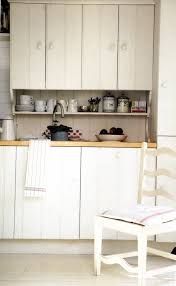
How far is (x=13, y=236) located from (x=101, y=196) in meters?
0.76

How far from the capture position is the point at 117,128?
4.00 metres

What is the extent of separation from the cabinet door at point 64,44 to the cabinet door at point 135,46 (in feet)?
1.27

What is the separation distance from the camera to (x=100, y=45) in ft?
13.1

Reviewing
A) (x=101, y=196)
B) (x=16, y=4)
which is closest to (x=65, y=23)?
(x=16, y=4)

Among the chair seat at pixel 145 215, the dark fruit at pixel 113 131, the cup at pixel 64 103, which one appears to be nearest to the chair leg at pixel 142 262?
the chair seat at pixel 145 215

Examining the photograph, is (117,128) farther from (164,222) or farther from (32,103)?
(164,222)

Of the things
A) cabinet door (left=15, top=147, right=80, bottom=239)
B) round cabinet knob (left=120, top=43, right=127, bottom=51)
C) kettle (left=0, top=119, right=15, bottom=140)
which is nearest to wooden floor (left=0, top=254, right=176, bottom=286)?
cabinet door (left=15, top=147, right=80, bottom=239)

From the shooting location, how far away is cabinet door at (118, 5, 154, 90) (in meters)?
3.98

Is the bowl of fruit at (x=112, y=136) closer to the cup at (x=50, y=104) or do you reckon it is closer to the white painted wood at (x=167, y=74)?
the white painted wood at (x=167, y=74)

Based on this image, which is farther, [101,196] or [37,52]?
[37,52]

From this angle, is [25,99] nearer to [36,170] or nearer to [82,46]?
[82,46]

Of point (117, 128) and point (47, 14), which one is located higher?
point (47, 14)

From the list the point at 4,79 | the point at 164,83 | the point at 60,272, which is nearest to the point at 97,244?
the point at 60,272

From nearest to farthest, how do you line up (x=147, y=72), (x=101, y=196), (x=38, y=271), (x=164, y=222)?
(x=164, y=222) < (x=38, y=271) < (x=101, y=196) < (x=147, y=72)
